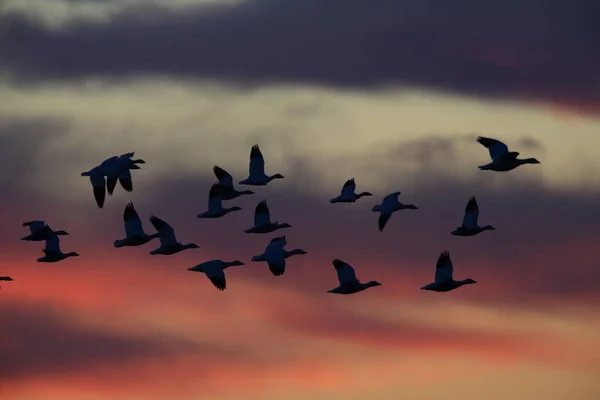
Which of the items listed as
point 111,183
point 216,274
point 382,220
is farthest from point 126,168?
point 382,220

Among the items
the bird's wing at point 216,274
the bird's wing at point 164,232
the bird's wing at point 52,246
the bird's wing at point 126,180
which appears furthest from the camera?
the bird's wing at point 52,246

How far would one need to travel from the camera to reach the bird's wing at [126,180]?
15850cm

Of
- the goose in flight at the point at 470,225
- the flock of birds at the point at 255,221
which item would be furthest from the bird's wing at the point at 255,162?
the goose in flight at the point at 470,225

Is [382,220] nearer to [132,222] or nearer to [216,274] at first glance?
[216,274]

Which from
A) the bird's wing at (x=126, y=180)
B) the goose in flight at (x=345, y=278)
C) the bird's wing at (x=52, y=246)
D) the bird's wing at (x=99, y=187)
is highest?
the bird's wing at (x=126, y=180)

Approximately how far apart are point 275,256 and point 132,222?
9443 mm

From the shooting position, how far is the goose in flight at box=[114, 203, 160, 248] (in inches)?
6206

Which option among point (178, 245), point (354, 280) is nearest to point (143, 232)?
point (178, 245)

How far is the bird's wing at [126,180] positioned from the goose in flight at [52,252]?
22.2 feet

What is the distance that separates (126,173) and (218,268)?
7512mm

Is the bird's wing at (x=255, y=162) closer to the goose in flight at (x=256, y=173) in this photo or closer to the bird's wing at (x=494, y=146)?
the goose in flight at (x=256, y=173)

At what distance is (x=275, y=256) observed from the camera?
501ft

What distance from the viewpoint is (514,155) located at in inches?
6009

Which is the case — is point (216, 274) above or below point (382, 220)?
below
